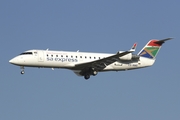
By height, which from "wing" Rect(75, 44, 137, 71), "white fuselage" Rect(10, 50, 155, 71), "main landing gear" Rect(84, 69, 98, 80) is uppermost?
"white fuselage" Rect(10, 50, 155, 71)

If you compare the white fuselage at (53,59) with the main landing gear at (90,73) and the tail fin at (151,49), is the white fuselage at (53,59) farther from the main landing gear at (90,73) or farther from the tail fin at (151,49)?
the tail fin at (151,49)

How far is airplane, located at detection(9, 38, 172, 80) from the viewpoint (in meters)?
42.2

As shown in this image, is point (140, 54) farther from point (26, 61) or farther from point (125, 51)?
point (26, 61)

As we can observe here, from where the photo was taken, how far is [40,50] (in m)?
43.0

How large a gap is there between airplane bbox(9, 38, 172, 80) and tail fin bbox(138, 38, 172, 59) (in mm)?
129

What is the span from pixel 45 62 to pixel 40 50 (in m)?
1.36

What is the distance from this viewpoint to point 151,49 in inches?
1881

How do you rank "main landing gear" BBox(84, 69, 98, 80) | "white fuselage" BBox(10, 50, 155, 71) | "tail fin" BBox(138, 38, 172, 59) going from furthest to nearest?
1. "tail fin" BBox(138, 38, 172, 59)
2. "main landing gear" BBox(84, 69, 98, 80)
3. "white fuselage" BBox(10, 50, 155, 71)

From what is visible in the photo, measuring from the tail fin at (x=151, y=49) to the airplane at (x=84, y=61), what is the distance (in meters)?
0.13

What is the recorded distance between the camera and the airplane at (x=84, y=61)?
1663 inches

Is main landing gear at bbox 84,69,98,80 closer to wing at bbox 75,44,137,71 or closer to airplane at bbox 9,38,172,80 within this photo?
airplane at bbox 9,38,172,80

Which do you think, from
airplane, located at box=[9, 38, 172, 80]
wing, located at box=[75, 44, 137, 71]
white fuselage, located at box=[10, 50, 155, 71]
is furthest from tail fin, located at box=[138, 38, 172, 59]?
wing, located at box=[75, 44, 137, 71]

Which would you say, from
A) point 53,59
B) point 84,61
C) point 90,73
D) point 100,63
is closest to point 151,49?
point 100,63

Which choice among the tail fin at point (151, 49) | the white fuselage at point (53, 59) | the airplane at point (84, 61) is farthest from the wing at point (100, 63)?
the tail fin at point (151, 49)
